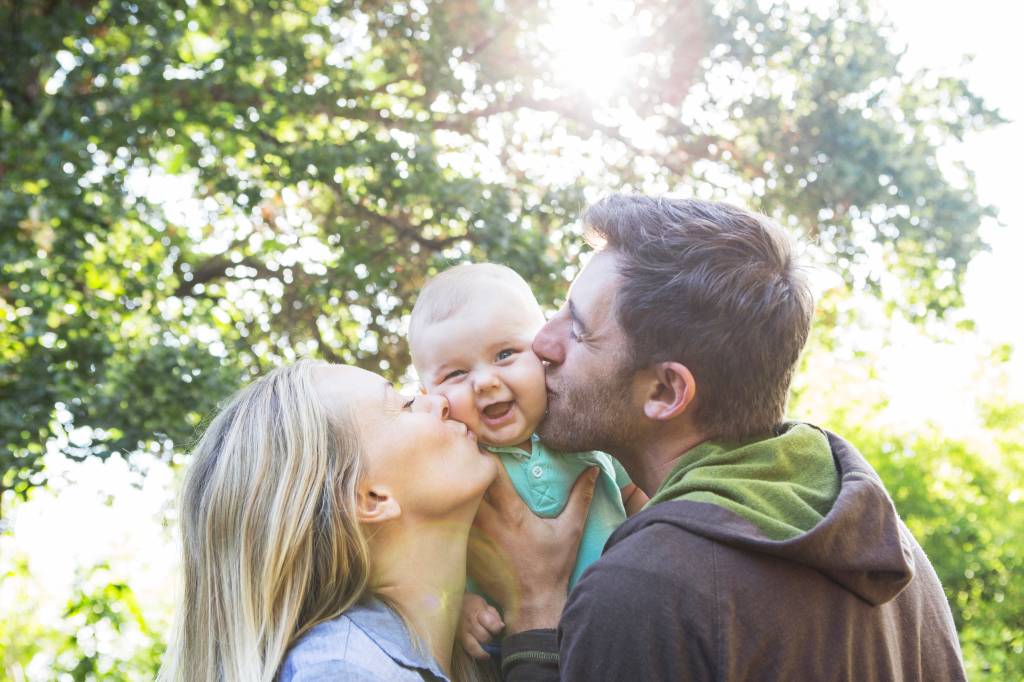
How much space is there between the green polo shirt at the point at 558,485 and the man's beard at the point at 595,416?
141mm

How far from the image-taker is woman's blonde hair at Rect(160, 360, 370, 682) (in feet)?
7.07

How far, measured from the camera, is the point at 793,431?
211 centimetres

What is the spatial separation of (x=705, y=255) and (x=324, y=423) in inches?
34.6

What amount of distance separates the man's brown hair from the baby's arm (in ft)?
1.92

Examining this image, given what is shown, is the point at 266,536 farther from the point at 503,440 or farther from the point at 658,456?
the point at 658,456

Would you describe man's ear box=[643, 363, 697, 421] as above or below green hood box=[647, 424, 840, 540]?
above

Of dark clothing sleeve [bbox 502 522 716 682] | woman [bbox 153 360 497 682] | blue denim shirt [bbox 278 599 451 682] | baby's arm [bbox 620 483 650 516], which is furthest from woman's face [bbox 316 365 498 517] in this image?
dark clothing sleeve [bbox 502 522 716 682]

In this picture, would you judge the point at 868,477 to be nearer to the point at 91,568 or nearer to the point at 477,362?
the point at 477,362

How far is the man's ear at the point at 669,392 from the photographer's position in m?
2.20

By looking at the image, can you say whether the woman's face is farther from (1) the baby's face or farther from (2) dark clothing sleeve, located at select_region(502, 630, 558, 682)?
(2) dark clothing sleeve, located at select_region(502, 630, 558, 682)

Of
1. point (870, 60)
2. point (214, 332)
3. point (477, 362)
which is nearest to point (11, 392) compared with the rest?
point (214, 332)

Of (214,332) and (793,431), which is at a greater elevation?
(214,332)

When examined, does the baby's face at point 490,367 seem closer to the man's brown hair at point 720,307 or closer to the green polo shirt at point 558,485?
the green polo shirt at point 558,485

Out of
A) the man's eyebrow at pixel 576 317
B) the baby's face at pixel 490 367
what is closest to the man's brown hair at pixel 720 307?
the man's eyebrow at pixel 576 317
